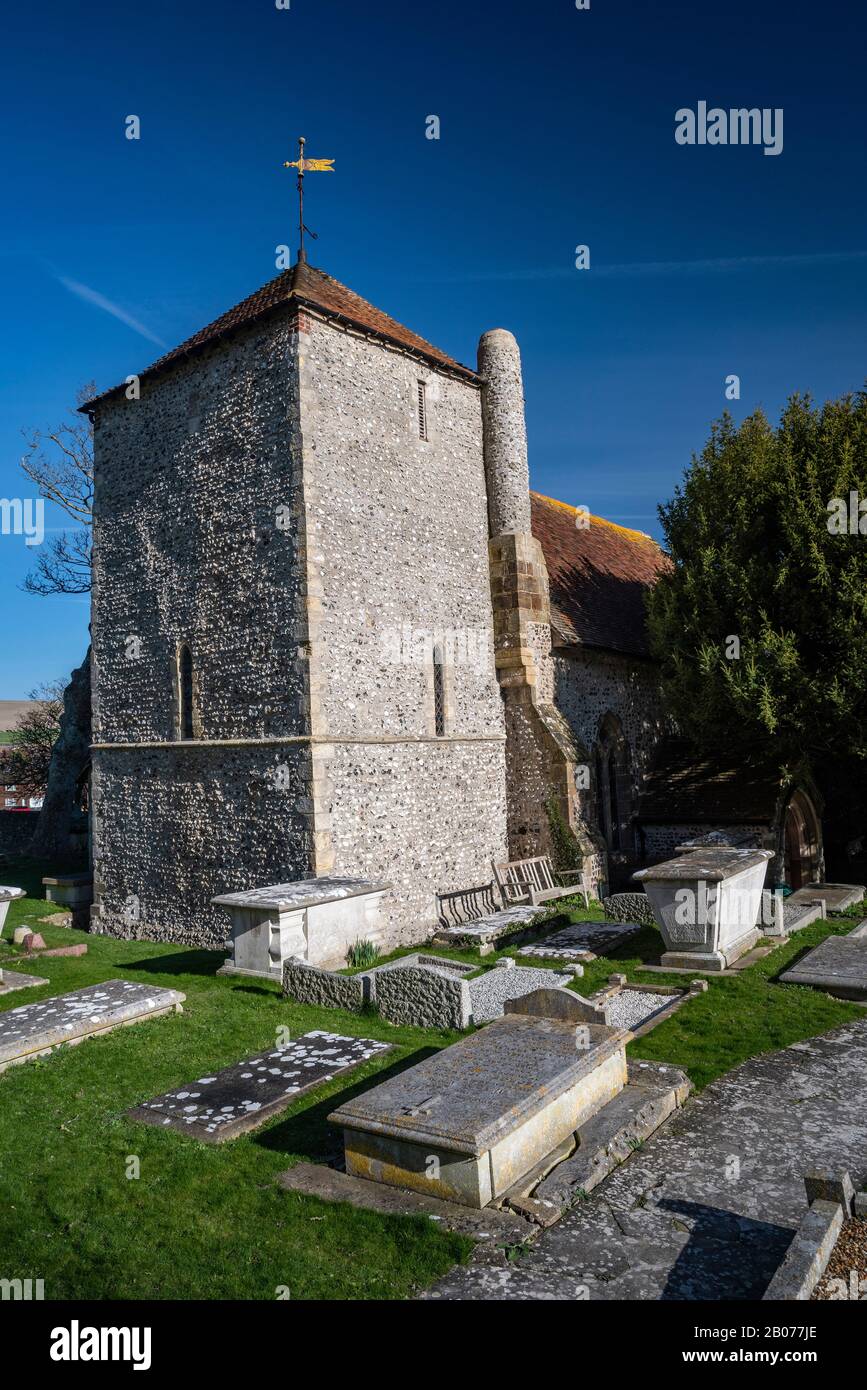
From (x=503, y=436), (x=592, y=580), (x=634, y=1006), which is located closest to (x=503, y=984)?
(x=634, y=1006)

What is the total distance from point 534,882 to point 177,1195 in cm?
1145

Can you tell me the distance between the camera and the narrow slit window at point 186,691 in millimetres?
15953

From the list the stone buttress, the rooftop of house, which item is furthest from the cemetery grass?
the rooftop of house

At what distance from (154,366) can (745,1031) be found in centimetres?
1514

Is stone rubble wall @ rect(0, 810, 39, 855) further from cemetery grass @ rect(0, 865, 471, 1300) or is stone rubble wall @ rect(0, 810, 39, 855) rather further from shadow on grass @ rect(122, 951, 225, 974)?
cemetery grass @ rect(0, 865, 471, 1300)

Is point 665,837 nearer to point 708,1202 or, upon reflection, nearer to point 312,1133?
point 312,1133

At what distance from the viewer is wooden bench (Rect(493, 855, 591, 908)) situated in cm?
1612

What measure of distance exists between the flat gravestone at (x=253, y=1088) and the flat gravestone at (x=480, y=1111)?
3.99 ft

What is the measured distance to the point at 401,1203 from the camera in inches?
217

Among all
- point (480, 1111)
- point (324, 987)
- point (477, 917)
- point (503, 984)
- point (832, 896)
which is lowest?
point (477, 917)

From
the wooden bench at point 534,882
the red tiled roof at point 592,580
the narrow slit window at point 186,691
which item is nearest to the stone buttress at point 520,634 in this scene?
the wooden bench at point 534,882
